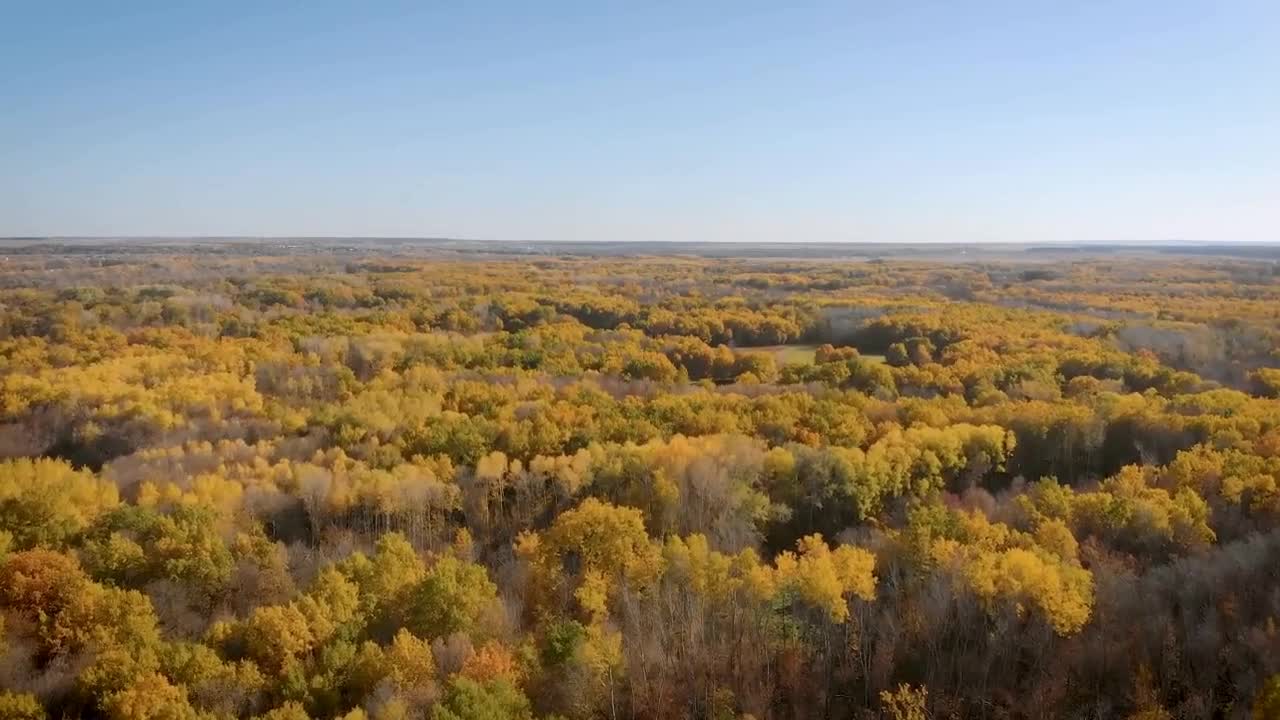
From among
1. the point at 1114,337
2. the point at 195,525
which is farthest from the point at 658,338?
the point at 195,525

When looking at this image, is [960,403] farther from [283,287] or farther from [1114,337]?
[283,287]

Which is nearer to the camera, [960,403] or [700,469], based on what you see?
[700,469]

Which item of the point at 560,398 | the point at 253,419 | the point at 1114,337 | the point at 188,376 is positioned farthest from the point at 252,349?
the point at 1114,337

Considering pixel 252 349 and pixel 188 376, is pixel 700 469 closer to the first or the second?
pixel 188 376

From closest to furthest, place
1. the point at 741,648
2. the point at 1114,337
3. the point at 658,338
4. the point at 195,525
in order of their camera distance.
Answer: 1. the point at 741,648
2. the point at 195,525
3. the point at 1114,337
4. the point at 658,338

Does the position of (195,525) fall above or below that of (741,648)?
above

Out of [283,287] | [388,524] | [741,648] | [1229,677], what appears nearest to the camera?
[1229,677]
